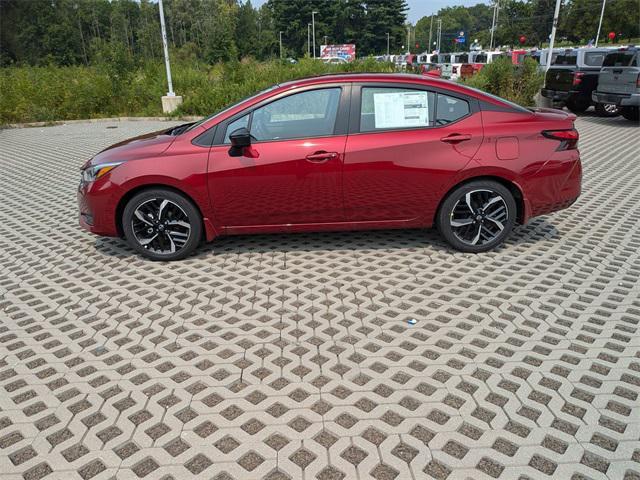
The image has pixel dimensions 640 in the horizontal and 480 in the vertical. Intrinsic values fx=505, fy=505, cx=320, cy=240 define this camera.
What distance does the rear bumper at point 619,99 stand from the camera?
12.0 m

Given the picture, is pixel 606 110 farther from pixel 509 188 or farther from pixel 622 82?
pixel 509 188

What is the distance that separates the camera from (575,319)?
3.70 meters

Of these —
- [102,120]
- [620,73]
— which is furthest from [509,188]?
[102,120]

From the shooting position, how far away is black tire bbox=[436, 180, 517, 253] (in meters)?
4.73

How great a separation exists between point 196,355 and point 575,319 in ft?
8.95

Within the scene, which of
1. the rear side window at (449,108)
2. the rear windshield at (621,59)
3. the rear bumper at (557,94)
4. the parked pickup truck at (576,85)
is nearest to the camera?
the rear side window at (449,108)

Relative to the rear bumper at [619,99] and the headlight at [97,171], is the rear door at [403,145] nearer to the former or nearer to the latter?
the headlight at [97,171]

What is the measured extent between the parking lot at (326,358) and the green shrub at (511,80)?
34.7ft

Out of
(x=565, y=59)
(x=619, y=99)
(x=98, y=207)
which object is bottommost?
(x=98, y=207)

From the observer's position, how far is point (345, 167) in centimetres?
455

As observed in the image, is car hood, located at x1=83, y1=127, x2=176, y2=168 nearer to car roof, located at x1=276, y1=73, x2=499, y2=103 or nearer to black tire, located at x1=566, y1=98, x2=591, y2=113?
car roof, located at x1=276, y1=73, x2=499, y2=103

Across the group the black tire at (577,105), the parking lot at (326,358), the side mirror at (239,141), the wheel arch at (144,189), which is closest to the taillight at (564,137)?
the parking lot at (326,358)

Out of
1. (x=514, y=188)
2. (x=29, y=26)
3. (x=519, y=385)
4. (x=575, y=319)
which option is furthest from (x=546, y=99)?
(x=29, y=26)

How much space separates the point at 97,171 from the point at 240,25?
3065 inches
